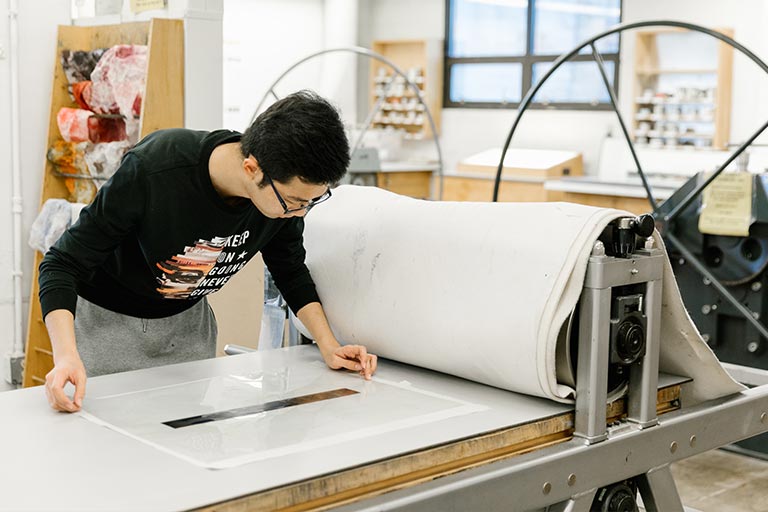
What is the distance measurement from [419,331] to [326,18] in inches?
316

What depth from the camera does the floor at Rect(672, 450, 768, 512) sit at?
2.83 meters

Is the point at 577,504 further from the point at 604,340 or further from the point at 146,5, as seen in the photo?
the point at 146,5

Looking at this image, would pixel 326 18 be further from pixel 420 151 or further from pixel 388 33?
pixel 420 151

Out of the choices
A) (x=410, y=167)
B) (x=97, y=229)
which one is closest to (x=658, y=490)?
(x=97, y=229)

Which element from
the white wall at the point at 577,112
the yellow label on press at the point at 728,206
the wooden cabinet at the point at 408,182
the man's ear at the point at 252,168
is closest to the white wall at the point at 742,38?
the white wall at the point at 577,112

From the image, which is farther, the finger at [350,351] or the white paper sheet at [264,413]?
the finger at [350,351]

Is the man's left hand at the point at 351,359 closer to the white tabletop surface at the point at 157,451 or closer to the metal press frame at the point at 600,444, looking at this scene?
the white tabletop surface at the point at 157,451

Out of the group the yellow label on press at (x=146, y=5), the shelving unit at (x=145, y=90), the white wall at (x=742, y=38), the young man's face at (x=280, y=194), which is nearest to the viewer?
the young man's face at (x=280, y=194)

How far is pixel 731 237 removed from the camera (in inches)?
126

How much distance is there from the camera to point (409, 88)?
9.01 metres

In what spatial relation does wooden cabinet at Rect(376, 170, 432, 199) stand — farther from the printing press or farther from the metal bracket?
the metal bracket

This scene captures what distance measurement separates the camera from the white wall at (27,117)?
3.64 m

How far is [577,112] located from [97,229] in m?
6.98

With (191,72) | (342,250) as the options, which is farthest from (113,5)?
(342,250)
